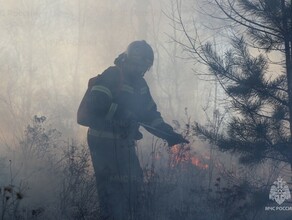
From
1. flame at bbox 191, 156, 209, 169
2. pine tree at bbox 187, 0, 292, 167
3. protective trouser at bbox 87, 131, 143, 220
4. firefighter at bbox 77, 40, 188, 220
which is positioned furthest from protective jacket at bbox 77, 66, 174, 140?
flame at bbox 191, 156, 209, 169

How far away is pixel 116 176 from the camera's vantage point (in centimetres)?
421

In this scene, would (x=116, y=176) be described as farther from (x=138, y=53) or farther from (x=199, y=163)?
(x=199, y=163)

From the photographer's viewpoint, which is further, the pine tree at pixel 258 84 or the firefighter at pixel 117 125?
the pine tree at pixel 258 84

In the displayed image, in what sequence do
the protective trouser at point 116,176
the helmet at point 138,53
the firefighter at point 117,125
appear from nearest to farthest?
the protective trouser at point 116,176 → the firefighter at point 117,125 → the helmet at point 138,53

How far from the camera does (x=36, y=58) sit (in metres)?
16.9

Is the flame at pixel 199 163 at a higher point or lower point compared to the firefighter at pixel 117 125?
lower

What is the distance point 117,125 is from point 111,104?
0.29 meters

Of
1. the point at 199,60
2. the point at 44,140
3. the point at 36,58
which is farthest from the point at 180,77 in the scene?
the point at 199,60

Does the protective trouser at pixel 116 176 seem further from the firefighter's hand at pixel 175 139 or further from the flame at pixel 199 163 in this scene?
the flame at pixel 199 163

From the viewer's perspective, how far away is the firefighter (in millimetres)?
4172

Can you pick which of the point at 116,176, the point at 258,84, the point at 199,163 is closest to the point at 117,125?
the point at 116,176

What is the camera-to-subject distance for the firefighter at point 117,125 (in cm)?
417

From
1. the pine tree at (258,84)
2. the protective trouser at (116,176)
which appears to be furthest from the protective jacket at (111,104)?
the pine tree at (258,84)

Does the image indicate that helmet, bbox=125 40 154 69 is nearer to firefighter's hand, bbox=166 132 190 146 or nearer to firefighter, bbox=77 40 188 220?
firefighter, bbox=77 40 188 220
